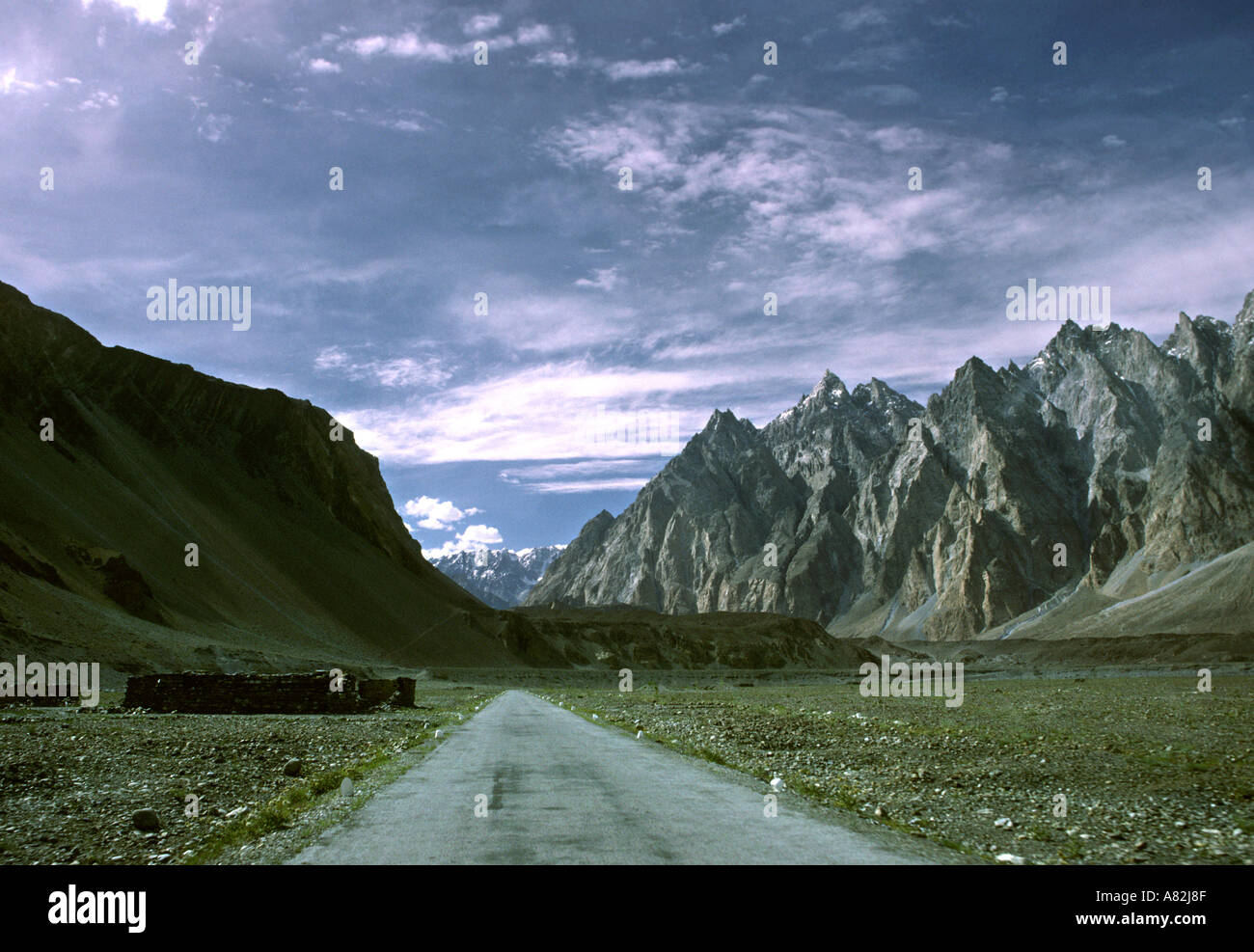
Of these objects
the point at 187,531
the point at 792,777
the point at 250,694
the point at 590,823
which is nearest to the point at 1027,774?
the point at 792,777

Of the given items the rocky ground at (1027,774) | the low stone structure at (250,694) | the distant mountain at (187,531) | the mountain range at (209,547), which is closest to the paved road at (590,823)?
the rocky ground at (1027,774)

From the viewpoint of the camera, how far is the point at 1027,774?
17.2 meters

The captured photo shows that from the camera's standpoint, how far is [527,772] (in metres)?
17.0

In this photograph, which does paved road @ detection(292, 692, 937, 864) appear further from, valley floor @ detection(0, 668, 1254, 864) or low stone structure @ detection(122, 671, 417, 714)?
low stone structure @ detection(122, 671, 417, 714)

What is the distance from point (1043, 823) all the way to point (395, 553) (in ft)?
523

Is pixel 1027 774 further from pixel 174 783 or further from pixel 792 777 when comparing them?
pixel 174 783

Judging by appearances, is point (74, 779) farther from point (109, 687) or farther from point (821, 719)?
point (109, 687)

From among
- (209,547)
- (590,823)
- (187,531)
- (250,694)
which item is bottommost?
(250,694)

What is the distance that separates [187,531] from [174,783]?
107468mm

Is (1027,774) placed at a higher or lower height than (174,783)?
lower

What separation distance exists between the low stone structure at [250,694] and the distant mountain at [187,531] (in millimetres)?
20607

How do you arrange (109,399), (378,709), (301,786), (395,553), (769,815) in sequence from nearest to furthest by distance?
(769,815) → (301,786) → (378,709) → (109,399) → (395,553)
